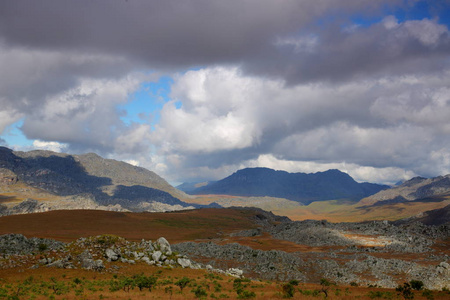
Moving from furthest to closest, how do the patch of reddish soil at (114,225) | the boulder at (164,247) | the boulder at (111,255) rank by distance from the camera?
the patch of reddish soil at (114,225) < the boulder at (164,247) < the boulder at (111,255)

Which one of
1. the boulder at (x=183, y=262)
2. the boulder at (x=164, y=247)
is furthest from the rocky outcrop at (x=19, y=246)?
the boulder at (x=183, y=262)

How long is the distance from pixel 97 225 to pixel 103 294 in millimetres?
111997

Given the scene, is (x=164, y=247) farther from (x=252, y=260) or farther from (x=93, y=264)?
(x=252, y=260)

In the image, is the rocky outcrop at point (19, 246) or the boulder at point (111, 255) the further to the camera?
the rocky outcrop at point (19, 246)

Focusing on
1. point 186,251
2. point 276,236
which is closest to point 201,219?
point 276,236

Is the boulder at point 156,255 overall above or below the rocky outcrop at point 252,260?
above

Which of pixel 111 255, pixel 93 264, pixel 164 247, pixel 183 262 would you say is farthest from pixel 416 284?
pixel 93 264

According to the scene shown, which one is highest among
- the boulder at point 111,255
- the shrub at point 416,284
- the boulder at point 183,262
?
the boulder at point 111,255

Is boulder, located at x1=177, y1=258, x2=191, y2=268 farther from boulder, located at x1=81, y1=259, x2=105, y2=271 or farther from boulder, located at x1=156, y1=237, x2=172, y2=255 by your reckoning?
boulder, located at x1=81, y1=259, x2=105, y2=271

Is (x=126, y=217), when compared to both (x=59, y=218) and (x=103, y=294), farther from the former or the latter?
(x=103, y=294)

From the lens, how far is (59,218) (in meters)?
141

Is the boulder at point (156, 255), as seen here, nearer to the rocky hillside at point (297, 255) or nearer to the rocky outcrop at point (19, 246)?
the rocky hillside at point (297, 255)

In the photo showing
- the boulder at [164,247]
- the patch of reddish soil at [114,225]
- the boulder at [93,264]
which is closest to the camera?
the boulder at [93,264]

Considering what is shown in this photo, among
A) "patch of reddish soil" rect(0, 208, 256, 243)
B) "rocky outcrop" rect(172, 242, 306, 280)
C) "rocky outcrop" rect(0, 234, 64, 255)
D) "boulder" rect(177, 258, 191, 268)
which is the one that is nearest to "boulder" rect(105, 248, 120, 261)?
"boulder" rect(177, 258, 191, 268)
